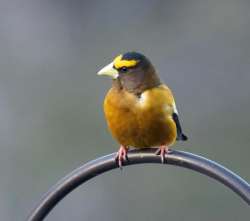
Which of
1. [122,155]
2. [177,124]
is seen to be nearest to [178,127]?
[177,124]

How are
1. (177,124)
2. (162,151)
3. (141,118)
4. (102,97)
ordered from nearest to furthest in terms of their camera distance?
(162,151)
(141,118)
(177,124)
(102,97)

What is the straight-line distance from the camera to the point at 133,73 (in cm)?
313

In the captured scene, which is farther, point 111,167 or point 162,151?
point 162,151

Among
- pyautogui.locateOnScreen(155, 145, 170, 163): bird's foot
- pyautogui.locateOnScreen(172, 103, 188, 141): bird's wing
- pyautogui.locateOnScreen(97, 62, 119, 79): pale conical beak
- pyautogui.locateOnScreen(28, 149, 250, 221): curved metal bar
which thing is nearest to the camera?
pyautogui.locateOnScreen(28, 149, 250, 221): curved metal bar

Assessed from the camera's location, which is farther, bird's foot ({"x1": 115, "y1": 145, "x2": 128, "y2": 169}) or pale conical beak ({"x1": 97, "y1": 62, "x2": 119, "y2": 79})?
pale conical beak ({"x1": 97, "y1": 62, "x2": 119, "y2": 79})

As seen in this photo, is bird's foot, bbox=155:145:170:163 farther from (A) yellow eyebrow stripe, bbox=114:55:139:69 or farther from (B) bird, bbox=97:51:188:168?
(A) yellow eyebrow stripe, bbox=114:55:139:69

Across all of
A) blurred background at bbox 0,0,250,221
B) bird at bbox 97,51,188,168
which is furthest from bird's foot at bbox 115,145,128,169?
blurred background at bbox 0,0,250,221

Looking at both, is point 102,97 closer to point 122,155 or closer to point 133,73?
point 133,73

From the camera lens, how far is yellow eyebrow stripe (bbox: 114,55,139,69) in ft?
10.00

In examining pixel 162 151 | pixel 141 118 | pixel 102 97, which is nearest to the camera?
pixel 162 151

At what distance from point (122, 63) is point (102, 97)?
3.58 m

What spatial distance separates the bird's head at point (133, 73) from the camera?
10.1 ft

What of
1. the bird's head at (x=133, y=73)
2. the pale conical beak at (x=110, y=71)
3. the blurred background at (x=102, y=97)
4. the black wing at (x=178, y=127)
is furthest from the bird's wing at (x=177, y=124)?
the blurred background at (x=102, y=97)

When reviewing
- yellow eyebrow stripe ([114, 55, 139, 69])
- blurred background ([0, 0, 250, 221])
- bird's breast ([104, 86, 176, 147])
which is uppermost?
blurred background ([0, 0, 250, 221])
